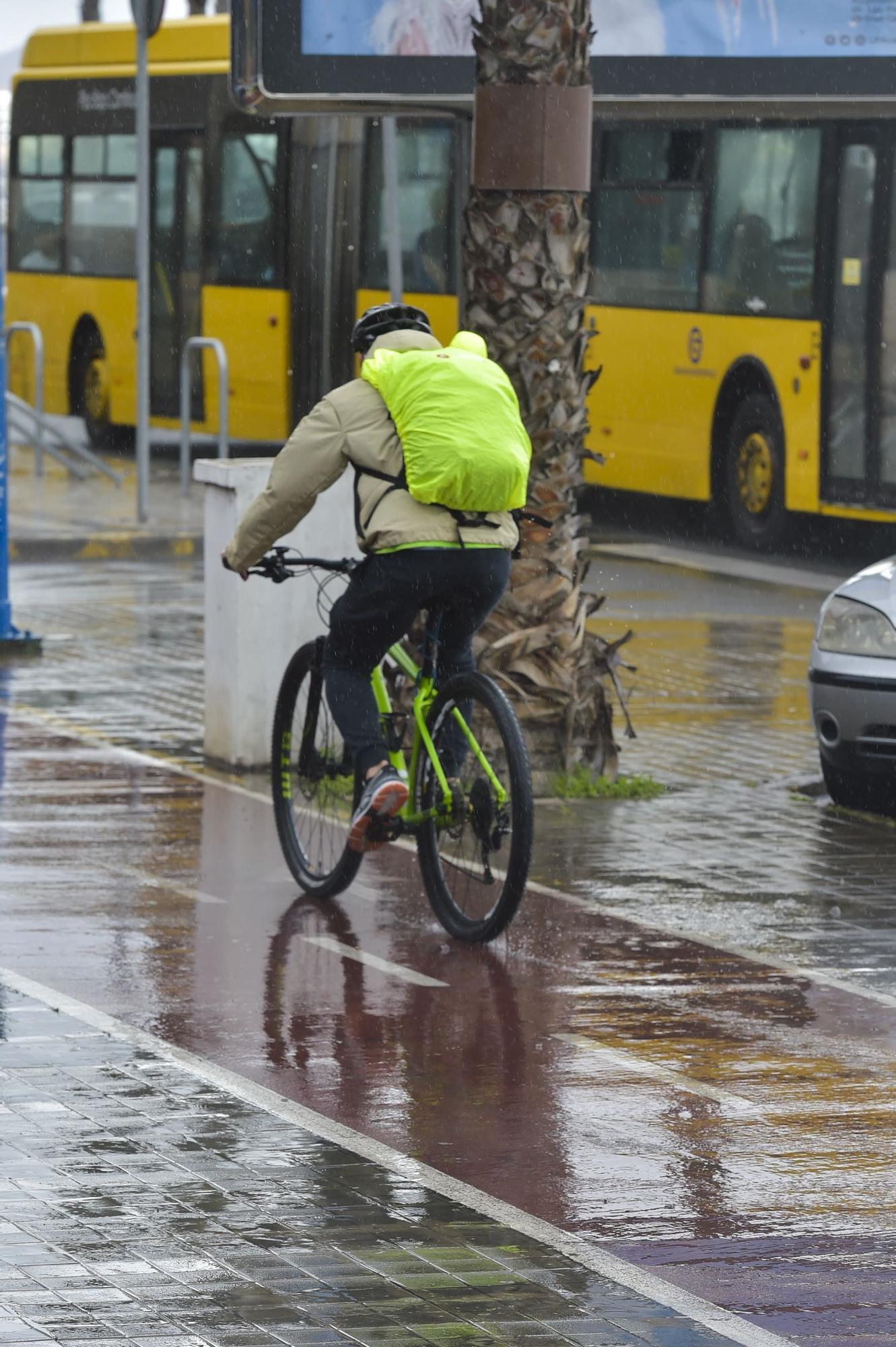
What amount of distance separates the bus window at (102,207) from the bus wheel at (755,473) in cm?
888

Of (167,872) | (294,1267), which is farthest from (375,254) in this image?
(294,1267)

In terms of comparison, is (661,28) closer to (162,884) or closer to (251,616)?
(251,616)

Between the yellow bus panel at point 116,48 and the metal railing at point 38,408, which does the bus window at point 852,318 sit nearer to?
the metal railing at point 38,408

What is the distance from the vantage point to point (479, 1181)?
5.80 metres

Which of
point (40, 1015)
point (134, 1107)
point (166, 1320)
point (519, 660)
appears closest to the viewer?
point (166, 1320)

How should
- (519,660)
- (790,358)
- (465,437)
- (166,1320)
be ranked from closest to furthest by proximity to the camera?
(166,1320) < (465,437) < (519,660) < (790,358)

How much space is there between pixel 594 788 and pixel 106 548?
952 cm

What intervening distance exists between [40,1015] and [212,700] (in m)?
4.31

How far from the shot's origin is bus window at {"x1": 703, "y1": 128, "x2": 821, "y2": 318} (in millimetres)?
19719

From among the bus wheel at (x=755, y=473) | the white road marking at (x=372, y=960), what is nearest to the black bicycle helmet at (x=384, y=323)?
the white road marking at (x=372, y=960)

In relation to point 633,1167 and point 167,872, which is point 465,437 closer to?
point 167,872

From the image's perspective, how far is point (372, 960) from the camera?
7918 millimetres

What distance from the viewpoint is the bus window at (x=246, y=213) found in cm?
2578

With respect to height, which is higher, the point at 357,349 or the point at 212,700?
the point at 357,349
